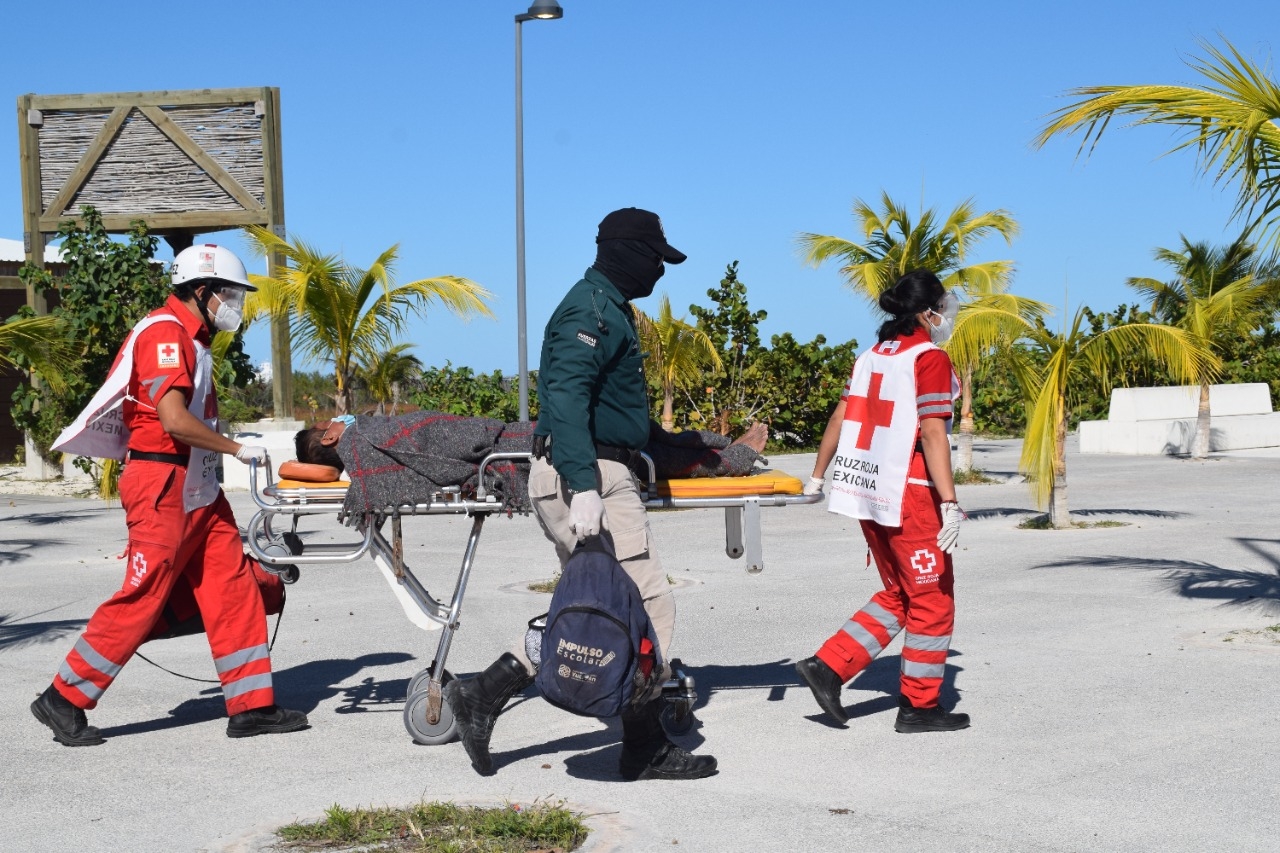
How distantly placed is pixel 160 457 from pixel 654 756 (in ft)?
8.16

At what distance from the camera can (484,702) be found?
5438 millimetres

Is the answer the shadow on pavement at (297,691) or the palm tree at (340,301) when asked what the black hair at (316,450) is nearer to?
the shadow on pavement at (297,691)

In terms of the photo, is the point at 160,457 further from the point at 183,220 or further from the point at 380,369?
the point at 183,220

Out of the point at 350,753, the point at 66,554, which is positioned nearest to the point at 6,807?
the point at 350,753

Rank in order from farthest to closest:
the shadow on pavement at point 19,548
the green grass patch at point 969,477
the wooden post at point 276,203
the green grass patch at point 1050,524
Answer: the wooden post at point 276,203 → the green grass patch at point 969,477 → the green grass patch at point 1050,524 → the shadow on pavement at point 19,548

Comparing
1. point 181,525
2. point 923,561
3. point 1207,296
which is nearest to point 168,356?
point 181,525

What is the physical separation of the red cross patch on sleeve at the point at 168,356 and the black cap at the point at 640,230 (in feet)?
6.30

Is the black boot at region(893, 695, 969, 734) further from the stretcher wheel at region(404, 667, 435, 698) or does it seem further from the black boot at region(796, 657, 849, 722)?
the stretcher wheel at region(404, 667, 435, 698)

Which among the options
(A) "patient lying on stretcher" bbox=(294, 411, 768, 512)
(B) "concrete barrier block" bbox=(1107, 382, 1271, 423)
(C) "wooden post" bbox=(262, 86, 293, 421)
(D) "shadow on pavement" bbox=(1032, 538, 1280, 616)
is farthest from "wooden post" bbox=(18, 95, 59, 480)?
(B) "concrete barrier block" bbox=(1107, 382, 1271, 423)

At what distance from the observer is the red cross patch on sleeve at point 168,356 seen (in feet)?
20.0

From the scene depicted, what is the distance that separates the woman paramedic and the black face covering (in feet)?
3.74

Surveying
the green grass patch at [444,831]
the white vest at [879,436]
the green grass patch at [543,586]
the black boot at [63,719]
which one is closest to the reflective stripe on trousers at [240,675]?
the black boot at [63,719]

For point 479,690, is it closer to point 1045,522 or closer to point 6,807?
point 6,807

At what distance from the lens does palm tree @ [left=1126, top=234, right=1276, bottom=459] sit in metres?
24.4
